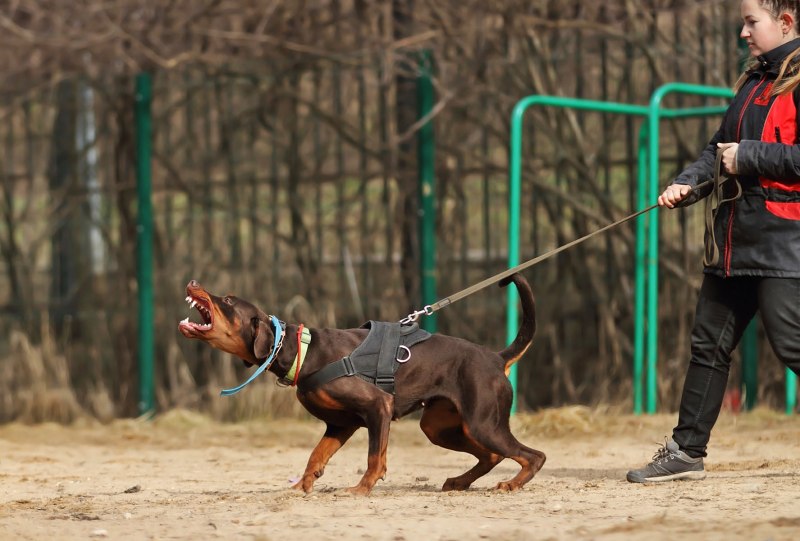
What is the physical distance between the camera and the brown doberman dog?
17.6ft

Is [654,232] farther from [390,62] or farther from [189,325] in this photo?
[189,325]

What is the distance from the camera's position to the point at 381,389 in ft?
17.8

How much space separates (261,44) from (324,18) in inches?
25.6

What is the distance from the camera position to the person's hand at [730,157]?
522 cm

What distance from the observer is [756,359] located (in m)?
8.61

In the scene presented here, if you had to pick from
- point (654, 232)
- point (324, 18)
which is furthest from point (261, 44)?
point (654, 232)

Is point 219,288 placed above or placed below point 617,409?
above

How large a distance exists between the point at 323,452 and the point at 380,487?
0.65 meters

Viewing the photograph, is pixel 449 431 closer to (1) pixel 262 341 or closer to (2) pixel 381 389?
(2) pixel 381 389

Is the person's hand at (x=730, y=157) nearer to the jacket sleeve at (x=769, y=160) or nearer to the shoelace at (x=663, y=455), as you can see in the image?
the jacket sleeve at (x=769, y=160)

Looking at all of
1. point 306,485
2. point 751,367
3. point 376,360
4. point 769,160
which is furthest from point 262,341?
point 751,367

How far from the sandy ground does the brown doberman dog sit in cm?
20

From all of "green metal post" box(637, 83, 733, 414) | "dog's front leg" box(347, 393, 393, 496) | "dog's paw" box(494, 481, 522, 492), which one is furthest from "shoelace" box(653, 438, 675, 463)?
"green metal post" box(637, 83, 733, 414)

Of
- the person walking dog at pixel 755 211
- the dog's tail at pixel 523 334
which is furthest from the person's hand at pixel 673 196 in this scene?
the dog's tail at pixel 523 334
